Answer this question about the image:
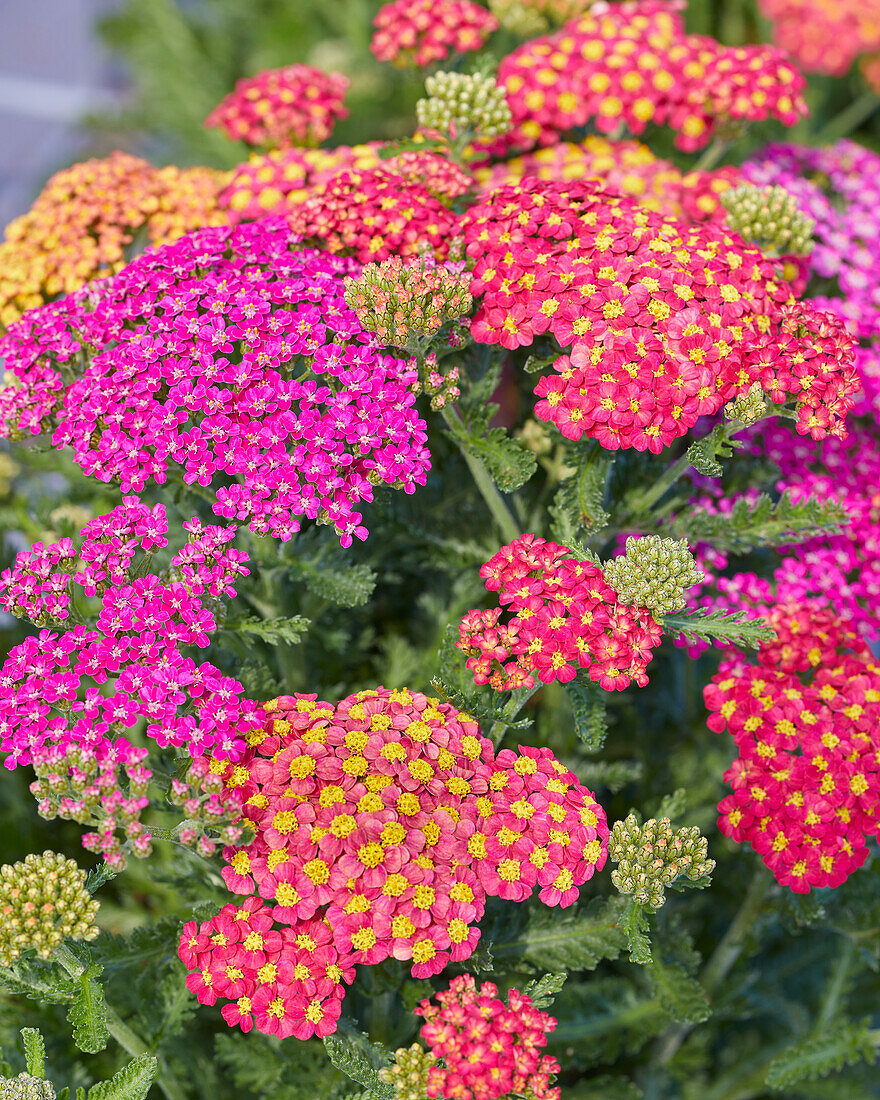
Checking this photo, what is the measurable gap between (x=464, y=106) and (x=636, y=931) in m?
1.69

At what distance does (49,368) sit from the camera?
1.67m

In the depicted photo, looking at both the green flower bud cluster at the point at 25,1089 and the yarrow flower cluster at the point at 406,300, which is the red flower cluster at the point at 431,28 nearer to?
the yarrow flower cluster at the point at 406,300

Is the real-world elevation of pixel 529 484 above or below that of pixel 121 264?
below

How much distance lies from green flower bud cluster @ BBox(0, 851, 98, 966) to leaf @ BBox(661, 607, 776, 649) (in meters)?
0.98

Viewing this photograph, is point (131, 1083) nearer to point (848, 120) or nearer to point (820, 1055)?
point (820, 1055)

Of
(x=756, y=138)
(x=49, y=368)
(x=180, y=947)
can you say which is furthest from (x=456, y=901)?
(x=756, y=138)

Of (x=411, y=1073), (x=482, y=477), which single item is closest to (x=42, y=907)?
(x=411, y=1073)

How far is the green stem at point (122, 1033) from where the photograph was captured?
1.32m

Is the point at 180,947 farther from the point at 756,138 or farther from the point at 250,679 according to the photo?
the point at 756,138

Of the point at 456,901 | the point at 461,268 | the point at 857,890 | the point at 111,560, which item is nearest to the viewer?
the point at 456,901

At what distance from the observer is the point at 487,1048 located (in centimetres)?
119

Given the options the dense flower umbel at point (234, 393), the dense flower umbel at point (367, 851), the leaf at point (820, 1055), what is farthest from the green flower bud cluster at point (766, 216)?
the leaf at point (820, 1055)

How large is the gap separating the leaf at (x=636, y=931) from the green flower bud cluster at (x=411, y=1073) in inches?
12.8

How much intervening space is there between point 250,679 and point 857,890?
4.27 feet
